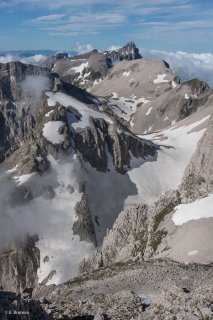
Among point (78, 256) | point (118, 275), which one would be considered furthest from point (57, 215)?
point (118, 275)

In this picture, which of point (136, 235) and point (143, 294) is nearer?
point (143, 294)

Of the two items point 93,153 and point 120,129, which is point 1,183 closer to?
point 93,153

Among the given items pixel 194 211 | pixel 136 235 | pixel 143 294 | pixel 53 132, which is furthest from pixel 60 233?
pixel 143 294

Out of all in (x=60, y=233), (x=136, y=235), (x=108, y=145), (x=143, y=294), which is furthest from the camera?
(x=108, y=145)

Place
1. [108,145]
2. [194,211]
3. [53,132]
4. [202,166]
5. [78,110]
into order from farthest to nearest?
1. [78,110]
2. [108,145]
3. [53,132]
4. [202,166]
5. [194,211]

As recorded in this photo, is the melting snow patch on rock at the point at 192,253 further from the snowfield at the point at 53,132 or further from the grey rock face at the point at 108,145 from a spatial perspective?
the grey rock face at the point at 108,145

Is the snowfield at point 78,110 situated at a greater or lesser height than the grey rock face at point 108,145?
greater

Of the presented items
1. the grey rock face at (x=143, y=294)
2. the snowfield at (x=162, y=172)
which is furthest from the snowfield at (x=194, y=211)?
the snowfield at (x=162, y=172)

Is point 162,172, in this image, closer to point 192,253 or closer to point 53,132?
point 53,132
